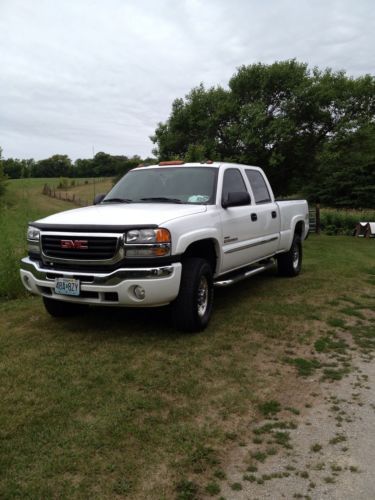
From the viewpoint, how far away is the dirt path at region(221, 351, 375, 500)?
2414mm

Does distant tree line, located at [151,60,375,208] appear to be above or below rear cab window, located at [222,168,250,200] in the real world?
above

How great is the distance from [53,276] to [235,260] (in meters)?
2.29

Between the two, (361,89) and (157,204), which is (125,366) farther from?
(361,89)

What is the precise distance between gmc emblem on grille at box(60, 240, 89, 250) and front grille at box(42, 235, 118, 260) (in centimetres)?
1

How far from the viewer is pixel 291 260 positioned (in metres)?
8.09

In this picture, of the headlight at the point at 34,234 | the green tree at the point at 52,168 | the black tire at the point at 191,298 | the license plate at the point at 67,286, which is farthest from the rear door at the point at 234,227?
the green tree at the point at 52,168

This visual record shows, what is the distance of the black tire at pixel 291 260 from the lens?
8031mm

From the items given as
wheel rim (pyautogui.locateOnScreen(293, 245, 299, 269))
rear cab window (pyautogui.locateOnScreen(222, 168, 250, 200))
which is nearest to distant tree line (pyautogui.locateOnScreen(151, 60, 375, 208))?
wheel rim (pyautogui.locateOnScreen(293, 245, 299, 269))


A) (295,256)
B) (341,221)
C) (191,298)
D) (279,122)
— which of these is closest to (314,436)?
(191,298)

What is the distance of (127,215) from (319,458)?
2817 mm

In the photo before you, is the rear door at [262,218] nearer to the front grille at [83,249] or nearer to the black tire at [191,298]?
the black tire at [191,298]

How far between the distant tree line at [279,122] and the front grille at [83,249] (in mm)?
12857

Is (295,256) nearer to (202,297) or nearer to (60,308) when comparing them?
(202,297)

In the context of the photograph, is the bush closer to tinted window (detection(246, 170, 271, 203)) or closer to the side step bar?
tinted window (detection(246, 170, 271, 203))
